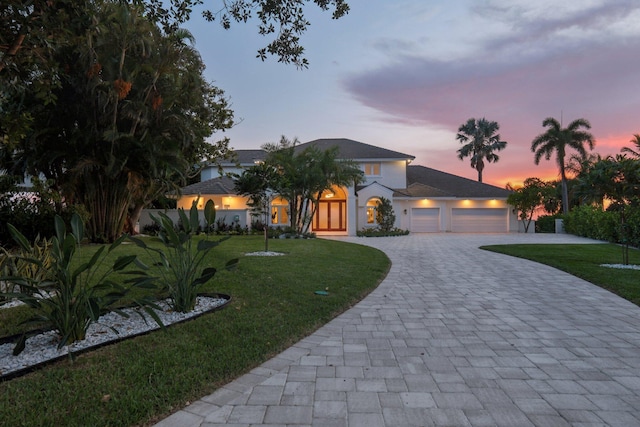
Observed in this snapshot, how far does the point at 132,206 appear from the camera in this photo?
58.6 feet

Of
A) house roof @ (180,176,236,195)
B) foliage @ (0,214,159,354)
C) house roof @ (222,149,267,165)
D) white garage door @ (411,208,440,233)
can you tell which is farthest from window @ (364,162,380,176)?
foliage @ (0,214,159,354)

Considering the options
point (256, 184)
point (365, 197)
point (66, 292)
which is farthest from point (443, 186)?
point (66, 292)

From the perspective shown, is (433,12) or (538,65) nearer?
(433,12)

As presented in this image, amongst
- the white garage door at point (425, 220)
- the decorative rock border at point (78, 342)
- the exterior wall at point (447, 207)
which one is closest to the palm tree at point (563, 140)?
the exterior wall at point (447, 207)

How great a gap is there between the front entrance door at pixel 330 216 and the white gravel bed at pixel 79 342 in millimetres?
22644

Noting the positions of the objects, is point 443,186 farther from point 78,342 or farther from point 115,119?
point 78,342

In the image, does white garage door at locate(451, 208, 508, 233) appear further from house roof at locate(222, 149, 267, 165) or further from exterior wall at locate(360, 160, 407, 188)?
house roof at locate(222, 149, 267, 165)

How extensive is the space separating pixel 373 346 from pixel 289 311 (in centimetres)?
152

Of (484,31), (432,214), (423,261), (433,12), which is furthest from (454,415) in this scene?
(432,214)

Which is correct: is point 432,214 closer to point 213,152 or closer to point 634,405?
point 213,152

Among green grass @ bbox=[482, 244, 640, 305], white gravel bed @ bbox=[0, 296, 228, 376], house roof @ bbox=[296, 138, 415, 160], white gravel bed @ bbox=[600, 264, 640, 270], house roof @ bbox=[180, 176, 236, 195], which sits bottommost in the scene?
green grass @ bbox=[482, 244, 640, 305]

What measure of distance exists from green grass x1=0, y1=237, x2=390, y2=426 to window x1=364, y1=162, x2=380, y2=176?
23800mm

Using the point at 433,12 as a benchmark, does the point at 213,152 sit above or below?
below

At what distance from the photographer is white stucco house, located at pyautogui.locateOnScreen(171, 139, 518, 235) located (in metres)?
25.8
